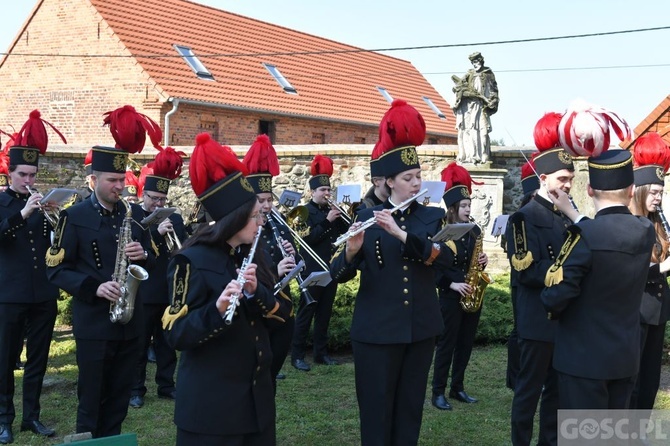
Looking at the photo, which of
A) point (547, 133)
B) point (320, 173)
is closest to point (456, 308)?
point (547, 133)

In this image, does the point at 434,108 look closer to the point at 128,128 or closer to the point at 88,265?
the point at 128,128

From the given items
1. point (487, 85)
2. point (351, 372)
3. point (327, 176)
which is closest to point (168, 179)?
point (327, 176)

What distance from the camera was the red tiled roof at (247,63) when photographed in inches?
934

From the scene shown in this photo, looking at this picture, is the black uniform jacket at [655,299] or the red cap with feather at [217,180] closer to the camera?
the red cap with feather at [217,180]

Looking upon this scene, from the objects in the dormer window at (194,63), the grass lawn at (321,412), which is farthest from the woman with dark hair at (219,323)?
the dormer window at (194,63)

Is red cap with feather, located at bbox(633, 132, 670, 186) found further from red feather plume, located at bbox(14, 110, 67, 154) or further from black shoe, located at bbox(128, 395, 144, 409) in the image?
black shoe, located at bbox(128, 395, 144, 409)

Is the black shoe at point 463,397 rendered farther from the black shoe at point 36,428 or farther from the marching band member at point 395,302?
the black shoe at point 36,428

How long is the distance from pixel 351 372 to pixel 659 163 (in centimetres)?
440

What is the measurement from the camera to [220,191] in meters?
3.60

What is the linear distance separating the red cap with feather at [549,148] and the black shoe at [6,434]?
4.99 m

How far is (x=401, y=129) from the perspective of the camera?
5027mm

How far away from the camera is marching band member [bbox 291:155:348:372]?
893cm

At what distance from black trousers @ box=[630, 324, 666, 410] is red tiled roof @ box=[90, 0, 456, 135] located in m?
18.4

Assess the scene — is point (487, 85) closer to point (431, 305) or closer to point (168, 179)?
point (168, 179)
